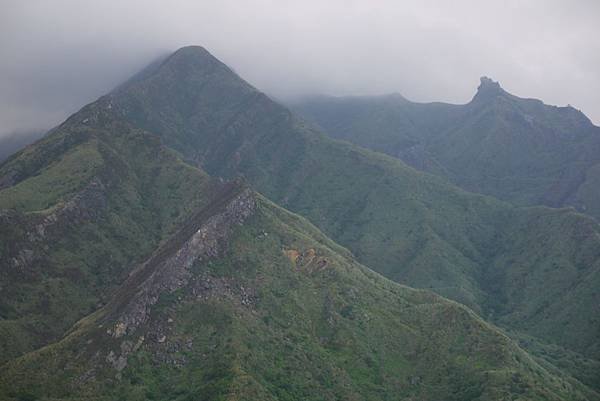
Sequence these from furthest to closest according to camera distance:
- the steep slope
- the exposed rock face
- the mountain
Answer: the exposed rock face
the mountain
the steep slope

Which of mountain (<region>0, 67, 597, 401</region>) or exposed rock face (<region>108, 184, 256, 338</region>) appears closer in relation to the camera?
mountain (<region>0, 67, 597, 401</region>)

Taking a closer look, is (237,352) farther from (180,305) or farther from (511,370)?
(511,370)

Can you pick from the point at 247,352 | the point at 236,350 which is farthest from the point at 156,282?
the point at 247,352

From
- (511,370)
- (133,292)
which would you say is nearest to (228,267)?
(133,292)

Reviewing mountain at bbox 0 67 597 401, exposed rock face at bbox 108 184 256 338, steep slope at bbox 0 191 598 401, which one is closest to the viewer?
steep slope at bbox 0 191 598 401

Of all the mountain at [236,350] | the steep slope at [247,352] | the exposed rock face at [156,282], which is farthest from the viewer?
the exposed rock face at [156,282]

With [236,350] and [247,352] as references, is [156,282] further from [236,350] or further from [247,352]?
[247,352]

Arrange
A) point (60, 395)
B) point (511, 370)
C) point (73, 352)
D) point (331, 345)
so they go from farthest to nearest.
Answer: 1. point (331, 345)
2. point (511, 370)
3. point (73, 352)
4. point (60, 395)

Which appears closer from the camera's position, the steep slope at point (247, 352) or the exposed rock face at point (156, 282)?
the steep slope at point (247, 352)
